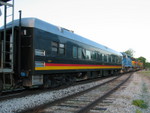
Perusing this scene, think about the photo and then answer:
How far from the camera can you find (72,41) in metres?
11.1

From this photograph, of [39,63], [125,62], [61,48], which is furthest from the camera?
[125,62]

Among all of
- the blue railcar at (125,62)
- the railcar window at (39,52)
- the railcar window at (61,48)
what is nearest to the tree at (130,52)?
the blue railcar at (125,62)

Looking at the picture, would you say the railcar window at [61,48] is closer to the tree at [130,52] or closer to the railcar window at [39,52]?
the railcar window at [39,52]

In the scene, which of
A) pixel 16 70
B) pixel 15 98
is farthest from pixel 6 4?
pixel 15 98

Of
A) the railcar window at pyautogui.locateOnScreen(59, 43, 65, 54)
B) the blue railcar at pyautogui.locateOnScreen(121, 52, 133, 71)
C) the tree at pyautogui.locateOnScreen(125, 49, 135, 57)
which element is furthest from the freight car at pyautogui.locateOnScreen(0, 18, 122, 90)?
the tree at pyautogui.locateOnScreen(125, 49, 135, 57)

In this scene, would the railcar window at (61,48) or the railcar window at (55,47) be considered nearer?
the railcar window at (55,47)

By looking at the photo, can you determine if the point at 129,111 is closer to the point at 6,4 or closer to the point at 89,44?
the point at 6,4

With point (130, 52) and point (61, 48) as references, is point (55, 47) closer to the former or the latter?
point (61, 48)

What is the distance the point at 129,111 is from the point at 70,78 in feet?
20.6

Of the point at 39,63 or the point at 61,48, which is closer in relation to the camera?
the point at 39,63

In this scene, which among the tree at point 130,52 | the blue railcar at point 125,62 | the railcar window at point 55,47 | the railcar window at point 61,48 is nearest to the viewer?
the railcar window at point 55,47

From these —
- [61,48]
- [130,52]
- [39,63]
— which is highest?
[130,52]

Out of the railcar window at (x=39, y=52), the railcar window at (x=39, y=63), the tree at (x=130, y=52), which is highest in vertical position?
the tree at (x=130, y=52)

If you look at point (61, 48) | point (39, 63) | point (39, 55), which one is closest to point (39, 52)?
point (39, 55)
